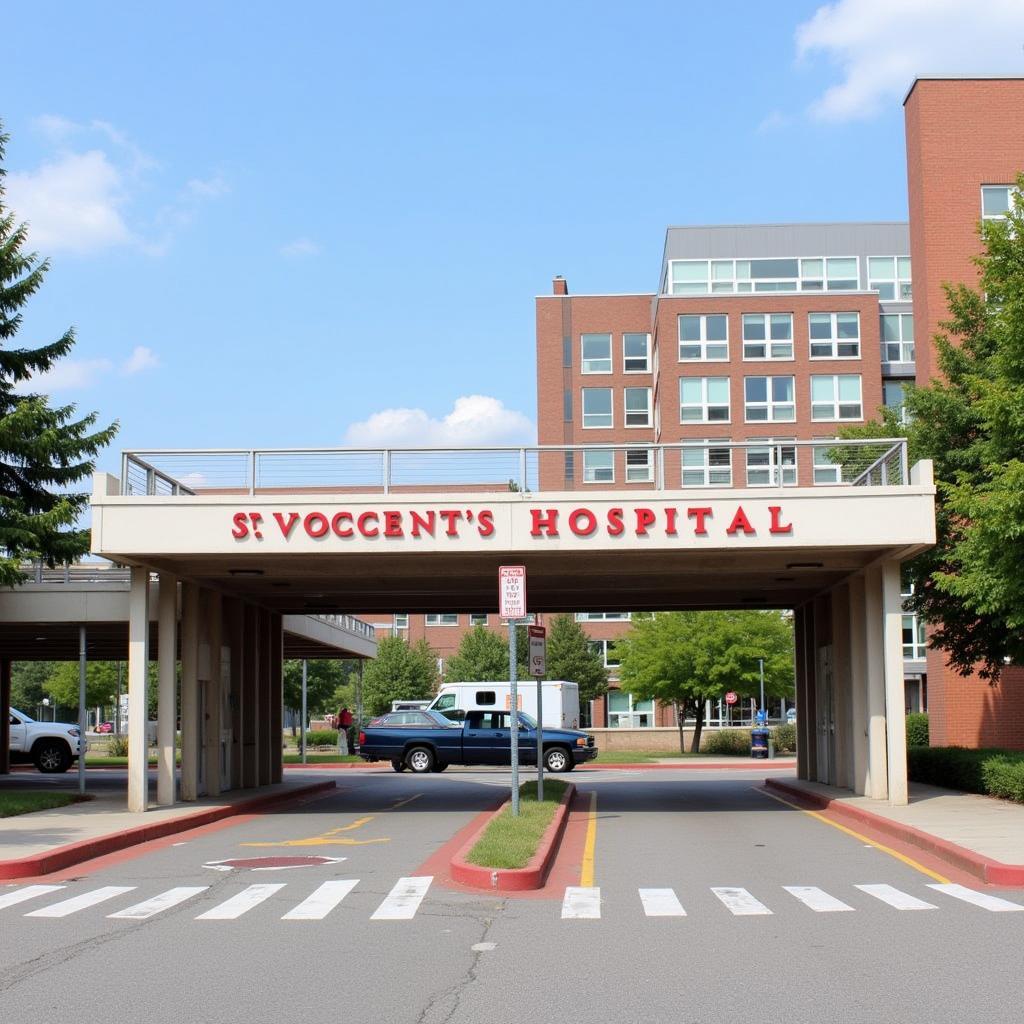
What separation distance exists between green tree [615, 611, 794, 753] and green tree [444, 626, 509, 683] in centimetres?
1586

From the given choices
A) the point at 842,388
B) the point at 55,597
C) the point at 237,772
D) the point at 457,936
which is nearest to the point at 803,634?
the point at 237,772

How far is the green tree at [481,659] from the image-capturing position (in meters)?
73.6

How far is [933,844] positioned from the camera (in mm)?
15719

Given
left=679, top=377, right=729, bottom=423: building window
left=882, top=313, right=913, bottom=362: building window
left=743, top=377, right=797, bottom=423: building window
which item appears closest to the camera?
left=743, top=377, right=797, bottom=423: building window

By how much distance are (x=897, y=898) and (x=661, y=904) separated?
2.05 metres

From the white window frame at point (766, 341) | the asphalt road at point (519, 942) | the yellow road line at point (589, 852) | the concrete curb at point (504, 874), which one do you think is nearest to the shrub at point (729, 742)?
the white window frame at point (766, 341)

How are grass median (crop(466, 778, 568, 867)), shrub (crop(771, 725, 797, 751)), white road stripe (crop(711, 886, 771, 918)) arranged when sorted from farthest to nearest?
shrub (crop(771, 725, 797, 751)) → grass median (crop(466, 778, 568, 867)) → white road stripe (crop(711, 886, 771, 918))

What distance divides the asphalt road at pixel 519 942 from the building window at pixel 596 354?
62.5 m

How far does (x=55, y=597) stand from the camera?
26578mm

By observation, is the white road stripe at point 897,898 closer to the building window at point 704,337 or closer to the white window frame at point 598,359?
the building window at point 704,337

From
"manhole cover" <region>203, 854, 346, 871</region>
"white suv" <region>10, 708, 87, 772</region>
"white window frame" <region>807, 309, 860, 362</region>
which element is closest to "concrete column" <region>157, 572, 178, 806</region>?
"manhole cover" <region>203, 854, 346, 871</region>

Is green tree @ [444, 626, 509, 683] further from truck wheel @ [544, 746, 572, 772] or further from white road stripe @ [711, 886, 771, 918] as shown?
white road stripe @ [711, 886, 771, 918]

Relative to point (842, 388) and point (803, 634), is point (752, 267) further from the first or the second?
point (803, 634)

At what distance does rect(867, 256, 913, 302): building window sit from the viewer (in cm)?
7481
